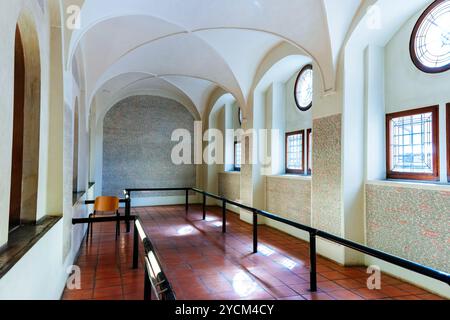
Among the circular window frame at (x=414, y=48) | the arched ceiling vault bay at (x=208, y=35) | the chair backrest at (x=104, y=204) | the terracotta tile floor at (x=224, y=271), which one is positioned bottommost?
the terracotta tile floor at (x=224, y=271)

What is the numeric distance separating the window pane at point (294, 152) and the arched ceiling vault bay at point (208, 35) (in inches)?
59.5

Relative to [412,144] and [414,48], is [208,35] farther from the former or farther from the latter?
[412,144]

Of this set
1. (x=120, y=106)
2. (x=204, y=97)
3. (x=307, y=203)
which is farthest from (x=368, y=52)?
(x=120, y=106)

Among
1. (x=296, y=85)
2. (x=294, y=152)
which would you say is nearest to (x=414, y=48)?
(x=296, y=85)

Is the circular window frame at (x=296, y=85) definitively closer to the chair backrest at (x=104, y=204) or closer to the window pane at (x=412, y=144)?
the window pane at (x=412, y=144)

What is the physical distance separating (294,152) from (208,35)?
2.96 meters

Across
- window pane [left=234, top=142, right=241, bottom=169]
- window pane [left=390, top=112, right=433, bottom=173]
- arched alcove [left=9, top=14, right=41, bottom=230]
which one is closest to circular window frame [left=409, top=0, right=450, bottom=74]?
window pane [left=390, top=112, right=433, bottom=173]

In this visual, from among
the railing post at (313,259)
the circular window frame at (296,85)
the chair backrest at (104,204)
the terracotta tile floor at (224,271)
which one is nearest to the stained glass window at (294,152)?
the circular window frame at (296,85)

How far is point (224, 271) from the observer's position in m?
3.71

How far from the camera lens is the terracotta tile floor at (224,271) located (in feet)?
10.1

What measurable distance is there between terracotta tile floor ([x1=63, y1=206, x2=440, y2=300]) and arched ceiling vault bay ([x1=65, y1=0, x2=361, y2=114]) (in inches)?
100

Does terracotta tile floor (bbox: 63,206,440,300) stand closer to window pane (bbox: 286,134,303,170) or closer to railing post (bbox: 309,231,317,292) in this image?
railing post (bbox: 309,231,317,292)

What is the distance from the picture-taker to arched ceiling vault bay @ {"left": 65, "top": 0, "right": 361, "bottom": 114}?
4.08 metres

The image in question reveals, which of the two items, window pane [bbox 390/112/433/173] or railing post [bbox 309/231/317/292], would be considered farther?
window pane [bbox 390/112/433/173]
